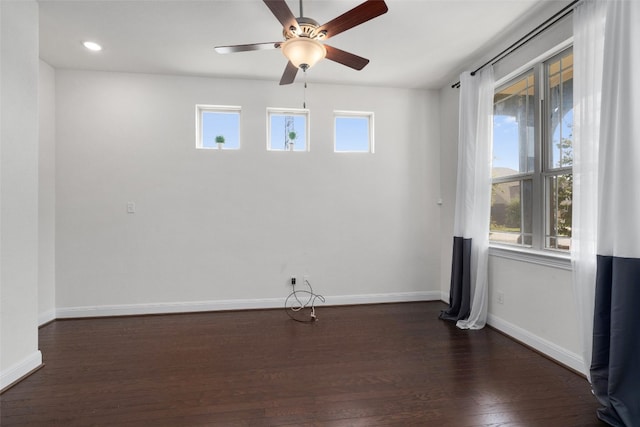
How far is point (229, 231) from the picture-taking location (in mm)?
3352

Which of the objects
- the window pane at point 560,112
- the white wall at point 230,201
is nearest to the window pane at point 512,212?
the window pane at point 560,112

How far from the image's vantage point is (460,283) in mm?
3027

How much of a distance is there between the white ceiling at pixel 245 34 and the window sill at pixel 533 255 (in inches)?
77.2

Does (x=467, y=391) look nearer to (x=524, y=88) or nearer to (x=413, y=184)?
(x=413, y=184)

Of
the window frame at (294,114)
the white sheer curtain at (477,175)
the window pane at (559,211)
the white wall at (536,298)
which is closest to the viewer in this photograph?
the white wall at (536,298)

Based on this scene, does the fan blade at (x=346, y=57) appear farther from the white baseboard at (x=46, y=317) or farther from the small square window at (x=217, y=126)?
the white baseboard at (x=46, y=317)

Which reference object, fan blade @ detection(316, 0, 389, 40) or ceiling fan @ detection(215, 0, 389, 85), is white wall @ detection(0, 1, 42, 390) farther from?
fan blade @ detection(316, 0, 389, 40)

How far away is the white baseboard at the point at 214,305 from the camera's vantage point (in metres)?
3.12

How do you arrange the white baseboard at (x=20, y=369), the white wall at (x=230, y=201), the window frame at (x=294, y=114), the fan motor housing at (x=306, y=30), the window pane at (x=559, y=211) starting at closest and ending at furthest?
the fan motor housing at (x=306, y=30)
the white baseboard at (x=20, y=369)
the window pane at (x=559, y=211)
the white wall at (x=230, y=201)
the window frame at (x=294, y=114)

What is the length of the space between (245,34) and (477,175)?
2.59 meters

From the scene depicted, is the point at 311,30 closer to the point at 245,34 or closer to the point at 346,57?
the point at 346,57

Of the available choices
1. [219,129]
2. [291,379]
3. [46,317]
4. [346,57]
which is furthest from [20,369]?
[346,57]

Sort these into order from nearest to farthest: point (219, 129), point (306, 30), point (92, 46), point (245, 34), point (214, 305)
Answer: point (306, 30) < point (245, 34) < point (92, 46) < point (214, 305) < point (219, 129)

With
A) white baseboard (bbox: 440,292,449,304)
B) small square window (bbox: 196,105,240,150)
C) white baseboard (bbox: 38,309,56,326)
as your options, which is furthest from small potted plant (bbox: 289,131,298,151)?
white baseboard (bbox: 38,309,56,326)
